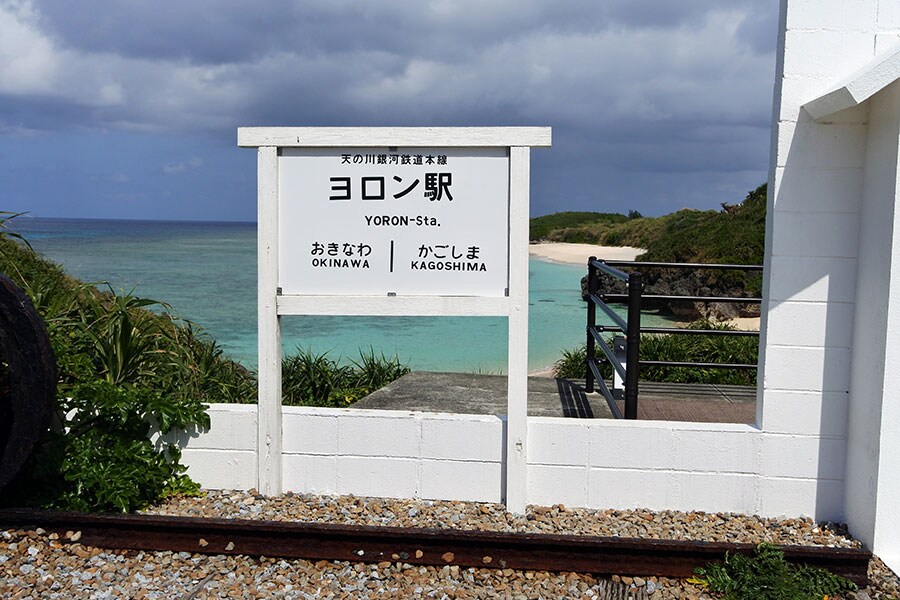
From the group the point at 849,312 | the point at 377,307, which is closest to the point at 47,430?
the point at 377,307

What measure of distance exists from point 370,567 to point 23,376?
6.64 ft

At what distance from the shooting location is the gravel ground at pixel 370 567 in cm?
364

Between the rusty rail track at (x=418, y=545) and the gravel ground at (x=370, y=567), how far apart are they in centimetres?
5

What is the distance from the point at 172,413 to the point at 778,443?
334cm

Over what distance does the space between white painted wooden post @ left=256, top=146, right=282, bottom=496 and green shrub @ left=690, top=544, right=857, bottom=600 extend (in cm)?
236

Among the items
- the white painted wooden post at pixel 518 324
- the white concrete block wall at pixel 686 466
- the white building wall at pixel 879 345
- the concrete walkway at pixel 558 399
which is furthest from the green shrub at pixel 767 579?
the concrete walkway at pixel 558 399

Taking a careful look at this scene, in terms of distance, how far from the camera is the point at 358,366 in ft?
30.1

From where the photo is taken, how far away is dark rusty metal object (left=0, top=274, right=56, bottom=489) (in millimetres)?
4102

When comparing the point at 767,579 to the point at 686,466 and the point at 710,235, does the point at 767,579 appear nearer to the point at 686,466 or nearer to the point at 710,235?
the point at 686,466

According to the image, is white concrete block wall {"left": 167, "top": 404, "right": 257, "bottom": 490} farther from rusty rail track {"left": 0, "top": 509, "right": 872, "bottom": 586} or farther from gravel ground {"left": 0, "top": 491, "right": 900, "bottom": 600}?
rusty rail track {"left": 0, "top": 509, "right": 872, "bottom": 586}

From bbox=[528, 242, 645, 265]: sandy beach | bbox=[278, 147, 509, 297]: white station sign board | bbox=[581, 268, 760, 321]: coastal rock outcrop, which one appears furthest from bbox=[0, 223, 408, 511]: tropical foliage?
bbox=[528, 242, 645, 265]: sandy beach

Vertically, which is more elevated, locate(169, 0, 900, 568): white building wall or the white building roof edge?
the white building roof edge

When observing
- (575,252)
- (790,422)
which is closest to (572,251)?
(575,252)

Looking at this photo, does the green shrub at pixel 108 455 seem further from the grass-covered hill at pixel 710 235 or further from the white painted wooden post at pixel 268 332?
the grass-covered hill at pixel 710 235
